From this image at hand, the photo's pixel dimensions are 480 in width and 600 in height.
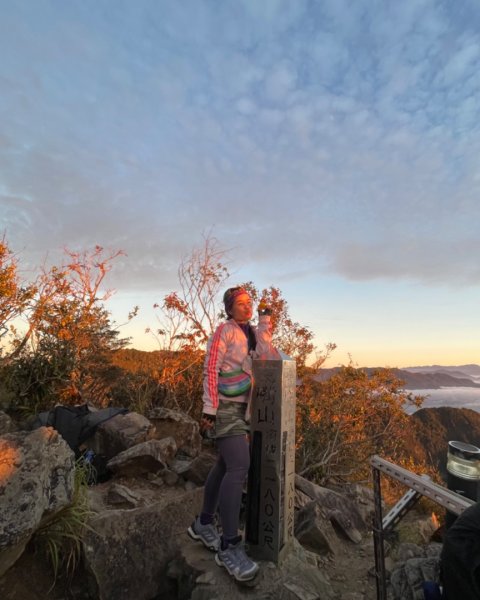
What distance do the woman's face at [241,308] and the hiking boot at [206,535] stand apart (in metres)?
1.86

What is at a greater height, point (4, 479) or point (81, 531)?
point (4, 479)

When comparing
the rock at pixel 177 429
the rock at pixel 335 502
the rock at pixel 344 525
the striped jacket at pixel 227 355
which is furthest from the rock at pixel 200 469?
the striped jacket at pixel 227 355

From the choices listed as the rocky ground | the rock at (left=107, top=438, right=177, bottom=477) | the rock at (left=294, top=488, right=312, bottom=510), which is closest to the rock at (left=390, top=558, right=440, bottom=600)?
the rocky ground

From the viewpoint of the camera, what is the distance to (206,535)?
3.23 m

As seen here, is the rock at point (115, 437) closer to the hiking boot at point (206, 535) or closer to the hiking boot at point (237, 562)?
the hiking boot at point (206, 535)

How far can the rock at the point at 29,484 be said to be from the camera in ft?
8.07

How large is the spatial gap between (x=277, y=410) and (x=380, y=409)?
5.95 meters

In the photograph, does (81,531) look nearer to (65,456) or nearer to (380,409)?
(65,456)

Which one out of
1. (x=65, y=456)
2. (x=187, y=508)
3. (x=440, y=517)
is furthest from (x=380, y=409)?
(x=65, y=456)

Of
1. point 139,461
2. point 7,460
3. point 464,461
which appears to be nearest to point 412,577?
point 464,461

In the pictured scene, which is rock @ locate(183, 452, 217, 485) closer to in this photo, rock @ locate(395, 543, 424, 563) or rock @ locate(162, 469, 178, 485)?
rock @ locate(162, 469, 178, 485)

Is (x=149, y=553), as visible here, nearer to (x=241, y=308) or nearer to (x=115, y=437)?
(x=115, y=437)

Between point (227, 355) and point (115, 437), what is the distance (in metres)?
3.03

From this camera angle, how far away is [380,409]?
26.8ft
